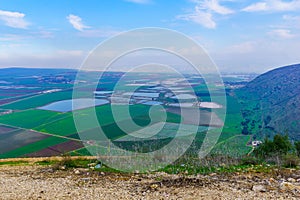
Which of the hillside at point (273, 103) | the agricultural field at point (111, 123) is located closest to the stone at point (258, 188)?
the agricultural field at point (111, 123)

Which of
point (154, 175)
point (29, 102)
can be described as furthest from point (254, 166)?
point (29, 102)

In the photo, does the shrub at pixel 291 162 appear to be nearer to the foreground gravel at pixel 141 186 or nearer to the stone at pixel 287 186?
the foreground gravel at pixel 141 186

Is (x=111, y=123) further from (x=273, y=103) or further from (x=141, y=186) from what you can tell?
(x=273, y=103)

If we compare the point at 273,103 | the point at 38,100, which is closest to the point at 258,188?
the point at 273,103

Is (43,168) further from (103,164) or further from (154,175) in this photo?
(154,175)

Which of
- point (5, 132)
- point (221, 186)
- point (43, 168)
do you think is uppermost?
point (221, 186)

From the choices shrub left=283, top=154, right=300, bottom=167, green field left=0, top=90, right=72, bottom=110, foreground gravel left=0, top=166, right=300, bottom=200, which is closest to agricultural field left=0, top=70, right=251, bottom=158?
green field left=0, top=90, right=72, bottom=110

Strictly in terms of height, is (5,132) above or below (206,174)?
below
